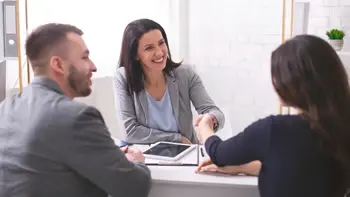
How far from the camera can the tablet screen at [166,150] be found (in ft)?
5.49

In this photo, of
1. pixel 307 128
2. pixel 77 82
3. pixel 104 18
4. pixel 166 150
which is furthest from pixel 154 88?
pixel 307 128

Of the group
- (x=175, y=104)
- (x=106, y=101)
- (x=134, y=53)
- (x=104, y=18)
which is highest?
(x=104, y=18)

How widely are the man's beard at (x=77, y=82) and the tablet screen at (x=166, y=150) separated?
1.17ft

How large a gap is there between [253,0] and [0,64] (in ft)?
5.25

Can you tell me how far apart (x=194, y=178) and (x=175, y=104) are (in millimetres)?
851

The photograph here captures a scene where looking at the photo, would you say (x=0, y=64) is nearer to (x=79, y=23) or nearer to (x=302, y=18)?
(x=79, y=23)

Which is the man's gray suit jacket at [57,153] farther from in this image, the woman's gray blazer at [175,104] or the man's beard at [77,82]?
the woman's gray blazer at [175,104]

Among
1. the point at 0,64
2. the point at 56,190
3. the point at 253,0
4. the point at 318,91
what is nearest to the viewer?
the point at 318,91

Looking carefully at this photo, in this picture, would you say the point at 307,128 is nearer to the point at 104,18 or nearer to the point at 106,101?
the point at 106,101

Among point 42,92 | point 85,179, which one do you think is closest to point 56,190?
point 85,179

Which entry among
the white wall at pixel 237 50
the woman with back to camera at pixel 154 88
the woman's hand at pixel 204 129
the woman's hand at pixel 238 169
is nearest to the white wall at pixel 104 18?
the white wall at pixel 237 50

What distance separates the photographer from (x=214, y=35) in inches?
128

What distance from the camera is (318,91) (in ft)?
3.85

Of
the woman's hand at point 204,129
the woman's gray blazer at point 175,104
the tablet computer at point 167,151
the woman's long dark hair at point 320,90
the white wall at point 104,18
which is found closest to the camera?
the woman's long dark hair at point 320,90
